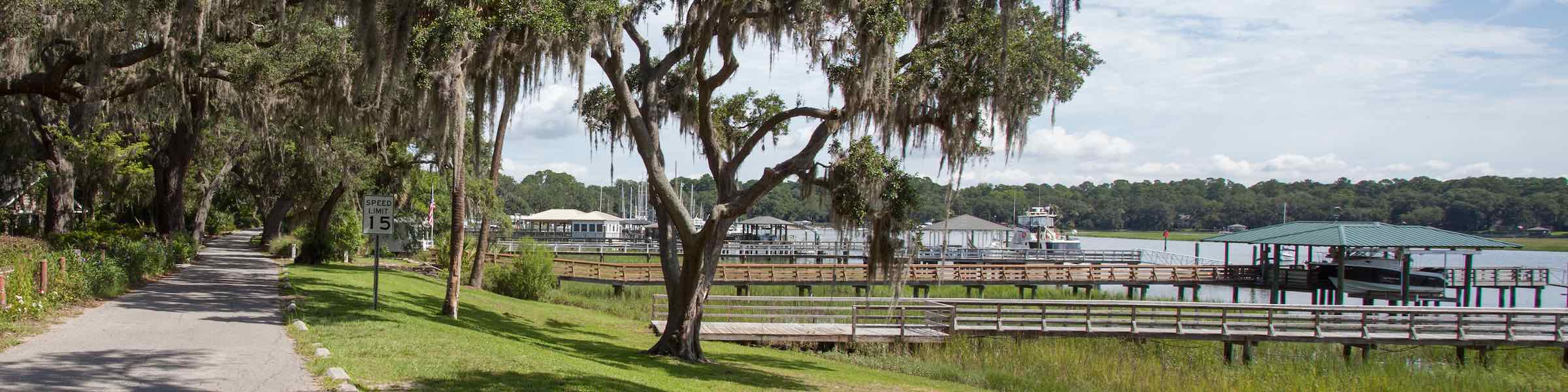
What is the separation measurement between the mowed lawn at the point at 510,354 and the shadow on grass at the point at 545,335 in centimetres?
3

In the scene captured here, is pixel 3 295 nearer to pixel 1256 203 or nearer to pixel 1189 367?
pixel 1189 367

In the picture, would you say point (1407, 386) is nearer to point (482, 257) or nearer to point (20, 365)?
point (20, 365)

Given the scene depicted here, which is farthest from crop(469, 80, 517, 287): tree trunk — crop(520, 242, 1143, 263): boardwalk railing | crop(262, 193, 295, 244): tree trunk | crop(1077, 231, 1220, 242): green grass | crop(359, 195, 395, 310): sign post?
crop(1077, 231, 1220, 242): green grass

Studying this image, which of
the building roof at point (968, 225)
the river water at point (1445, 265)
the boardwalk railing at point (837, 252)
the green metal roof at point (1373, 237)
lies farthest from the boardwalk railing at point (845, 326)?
the building roof at point (968, 225)

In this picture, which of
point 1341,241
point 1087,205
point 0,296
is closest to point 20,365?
point 0,296

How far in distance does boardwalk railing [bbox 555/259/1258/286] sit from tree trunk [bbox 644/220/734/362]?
15.9 meters

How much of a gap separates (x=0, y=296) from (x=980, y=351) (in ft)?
49.3

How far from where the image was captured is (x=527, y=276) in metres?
27.5

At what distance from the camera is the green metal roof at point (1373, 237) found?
28938mm

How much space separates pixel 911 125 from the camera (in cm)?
1420

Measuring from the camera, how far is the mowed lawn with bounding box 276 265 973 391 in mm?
9979

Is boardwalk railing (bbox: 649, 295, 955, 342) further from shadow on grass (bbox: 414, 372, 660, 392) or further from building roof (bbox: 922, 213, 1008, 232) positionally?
building roof (bbox: 922, 213, 1008, 232)

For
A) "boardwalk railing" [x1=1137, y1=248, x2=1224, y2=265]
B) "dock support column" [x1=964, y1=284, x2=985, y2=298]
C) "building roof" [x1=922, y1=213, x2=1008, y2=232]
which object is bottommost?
"dock support column" [x1=964, y1=284, x2=985, y2=298]

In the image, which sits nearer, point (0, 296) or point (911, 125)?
point (0, 296)
